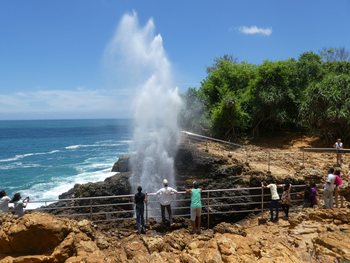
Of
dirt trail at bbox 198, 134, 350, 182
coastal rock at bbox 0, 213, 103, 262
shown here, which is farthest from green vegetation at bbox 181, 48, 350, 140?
coastal rock at bbox 0, 213, 103, 262

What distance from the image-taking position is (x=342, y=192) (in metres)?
13.3

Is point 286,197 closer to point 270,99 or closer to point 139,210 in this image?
point 139,210

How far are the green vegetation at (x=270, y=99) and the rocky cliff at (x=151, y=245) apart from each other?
17.1m

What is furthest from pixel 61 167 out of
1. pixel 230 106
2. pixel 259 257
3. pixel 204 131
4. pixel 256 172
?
pixel 259 257

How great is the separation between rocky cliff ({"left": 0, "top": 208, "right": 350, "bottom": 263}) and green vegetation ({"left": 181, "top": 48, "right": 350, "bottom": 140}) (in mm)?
17068

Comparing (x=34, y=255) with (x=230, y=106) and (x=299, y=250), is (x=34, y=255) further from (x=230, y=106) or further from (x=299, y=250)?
(x=230, y=106)

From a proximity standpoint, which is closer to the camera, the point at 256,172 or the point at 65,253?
the point at 65,253

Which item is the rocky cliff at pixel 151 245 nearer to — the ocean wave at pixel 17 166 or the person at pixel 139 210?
the person at pixel 139 210

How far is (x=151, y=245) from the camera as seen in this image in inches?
349

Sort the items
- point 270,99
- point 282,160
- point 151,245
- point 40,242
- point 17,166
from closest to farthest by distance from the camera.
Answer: point 40,242, point 151,245, point 282,160, point 270,99, point 17,166

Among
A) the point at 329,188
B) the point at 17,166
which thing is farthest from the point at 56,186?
the point at 329,188

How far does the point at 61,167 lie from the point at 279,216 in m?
34.3

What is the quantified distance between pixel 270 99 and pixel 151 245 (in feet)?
76.1

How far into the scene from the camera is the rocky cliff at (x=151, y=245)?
831 centimetres
